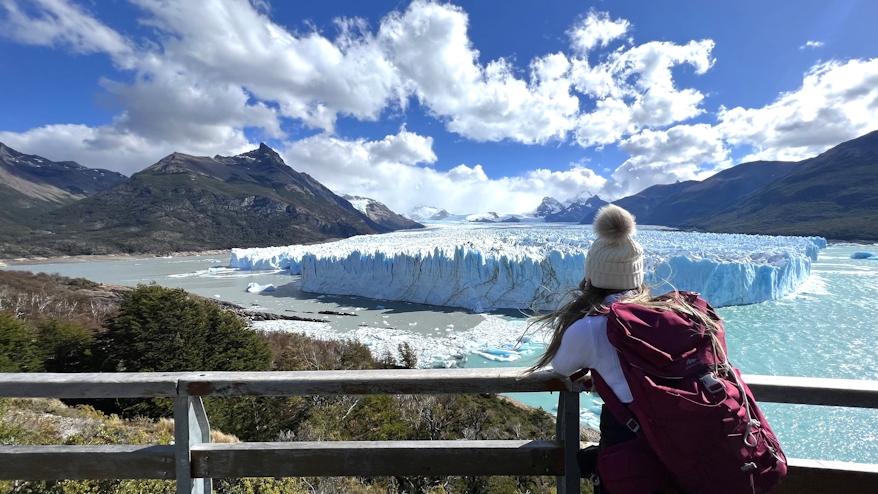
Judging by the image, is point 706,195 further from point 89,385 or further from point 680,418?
point 89,385

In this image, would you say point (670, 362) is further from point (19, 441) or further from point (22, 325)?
point (22, 325)

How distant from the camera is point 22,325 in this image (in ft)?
20.2

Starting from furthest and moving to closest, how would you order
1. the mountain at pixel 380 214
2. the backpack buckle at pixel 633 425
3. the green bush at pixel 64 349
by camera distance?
the mountain at pixel 380 214 → the green bush at pixel 64 349 → the backpack buckle at pixel 633 425

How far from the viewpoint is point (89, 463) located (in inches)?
53.7

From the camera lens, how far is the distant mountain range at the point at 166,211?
67.7 meters

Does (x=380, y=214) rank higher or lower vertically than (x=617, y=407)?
higher

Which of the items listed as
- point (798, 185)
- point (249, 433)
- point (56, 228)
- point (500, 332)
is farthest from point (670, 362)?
point (798, 185)

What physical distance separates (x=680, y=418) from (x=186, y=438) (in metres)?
1.48

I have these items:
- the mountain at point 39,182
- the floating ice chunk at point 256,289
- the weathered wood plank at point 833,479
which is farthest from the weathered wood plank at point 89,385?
the mountain at point 39,182

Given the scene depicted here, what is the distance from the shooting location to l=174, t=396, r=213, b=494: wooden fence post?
4.28 ft

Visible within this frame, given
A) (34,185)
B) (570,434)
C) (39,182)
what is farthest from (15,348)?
(39,182)

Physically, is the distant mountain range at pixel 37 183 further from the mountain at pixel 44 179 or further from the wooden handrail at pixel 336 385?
the wooden handrail at pixel 336 385

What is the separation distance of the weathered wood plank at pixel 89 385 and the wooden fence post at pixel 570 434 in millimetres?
1283

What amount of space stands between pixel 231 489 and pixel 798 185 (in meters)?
113
